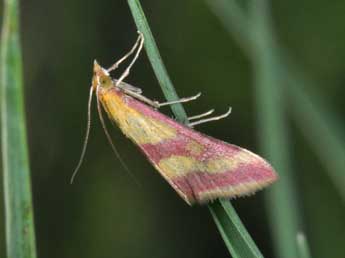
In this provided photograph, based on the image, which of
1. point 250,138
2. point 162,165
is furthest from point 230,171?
point 250,138

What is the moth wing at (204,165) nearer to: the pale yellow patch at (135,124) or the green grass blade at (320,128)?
the pale yellow patch at (135,124)

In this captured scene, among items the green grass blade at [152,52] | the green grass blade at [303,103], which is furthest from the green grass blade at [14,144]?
the green grass blade at [303,103]

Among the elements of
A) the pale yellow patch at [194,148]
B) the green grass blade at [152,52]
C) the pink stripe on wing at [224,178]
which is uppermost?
the green grass blade at [152,52]

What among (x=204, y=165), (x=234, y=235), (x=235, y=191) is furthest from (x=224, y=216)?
(x=204, y=165)

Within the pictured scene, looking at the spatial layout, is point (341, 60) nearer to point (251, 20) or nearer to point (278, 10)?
point (278, 10)

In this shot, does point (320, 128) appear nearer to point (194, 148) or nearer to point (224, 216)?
point (194, 148)

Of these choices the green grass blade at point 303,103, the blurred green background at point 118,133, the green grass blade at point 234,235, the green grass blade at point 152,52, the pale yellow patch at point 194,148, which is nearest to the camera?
the green grass blade at point 234,235

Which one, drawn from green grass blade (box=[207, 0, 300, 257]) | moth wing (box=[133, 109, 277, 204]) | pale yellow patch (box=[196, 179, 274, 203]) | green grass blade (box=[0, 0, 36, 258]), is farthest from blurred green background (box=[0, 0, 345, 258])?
green grass blade (box=[0, 0, 36, 258])
